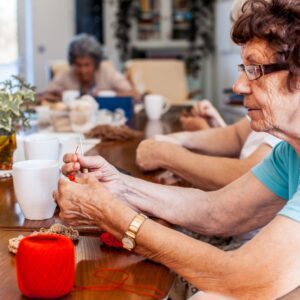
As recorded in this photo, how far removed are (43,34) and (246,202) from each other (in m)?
5.16

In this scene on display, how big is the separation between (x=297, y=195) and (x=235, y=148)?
1.06 m

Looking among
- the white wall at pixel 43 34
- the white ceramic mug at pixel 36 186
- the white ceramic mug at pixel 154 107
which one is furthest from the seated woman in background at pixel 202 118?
the white wall at pixel 43 34

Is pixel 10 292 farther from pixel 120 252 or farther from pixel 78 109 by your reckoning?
pixel 78 109

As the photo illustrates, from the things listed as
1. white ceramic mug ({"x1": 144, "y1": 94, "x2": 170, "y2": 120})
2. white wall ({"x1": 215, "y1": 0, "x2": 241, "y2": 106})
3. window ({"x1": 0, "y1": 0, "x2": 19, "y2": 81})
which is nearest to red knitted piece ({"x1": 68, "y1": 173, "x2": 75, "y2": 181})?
white ceramic mug ({"x1": 144, "y1": 94, "x2": 170, "y2": 120})

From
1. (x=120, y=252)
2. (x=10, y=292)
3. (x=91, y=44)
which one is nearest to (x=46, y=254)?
(x=10, y=292)

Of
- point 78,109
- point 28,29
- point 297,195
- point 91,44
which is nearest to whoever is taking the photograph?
point 297,195

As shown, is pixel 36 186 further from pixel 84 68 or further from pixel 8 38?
pixel 8 38

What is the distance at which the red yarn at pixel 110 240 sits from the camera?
1.03 meters

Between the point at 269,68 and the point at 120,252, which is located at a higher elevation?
the point at 269,68

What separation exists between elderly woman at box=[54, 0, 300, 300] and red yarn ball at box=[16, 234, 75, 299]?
0.19 m

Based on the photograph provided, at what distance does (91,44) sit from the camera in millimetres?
4117

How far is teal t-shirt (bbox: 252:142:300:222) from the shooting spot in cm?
117

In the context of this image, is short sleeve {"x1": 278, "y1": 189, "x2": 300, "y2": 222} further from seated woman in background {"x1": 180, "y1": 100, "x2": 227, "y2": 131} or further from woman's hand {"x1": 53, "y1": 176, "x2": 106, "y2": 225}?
seated woman in background {"x1": 180, "y1": 100, "x2": 227, "y2": 131}

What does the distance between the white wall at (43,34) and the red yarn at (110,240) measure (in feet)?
16.6
